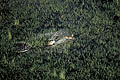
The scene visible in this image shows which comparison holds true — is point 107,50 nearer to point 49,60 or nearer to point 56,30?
point 49,60

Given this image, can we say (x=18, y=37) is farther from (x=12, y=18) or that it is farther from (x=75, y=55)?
(x=75, y=55)

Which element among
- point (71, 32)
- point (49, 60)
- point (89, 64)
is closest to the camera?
point (89, 64)

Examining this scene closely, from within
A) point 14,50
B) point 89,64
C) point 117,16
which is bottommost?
point 89,64

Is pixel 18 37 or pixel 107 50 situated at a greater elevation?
pixel 18 37

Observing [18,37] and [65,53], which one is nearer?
[65,53]

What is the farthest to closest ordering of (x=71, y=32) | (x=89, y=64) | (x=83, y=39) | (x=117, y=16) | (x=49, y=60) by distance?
1. (x=117, y=16)
2. (x=71, y=32)
3. (x=83, y=39)
4. (x=49, y=60)
5. (x=89, y=64)

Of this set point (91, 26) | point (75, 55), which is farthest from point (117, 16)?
point (75, 55)
